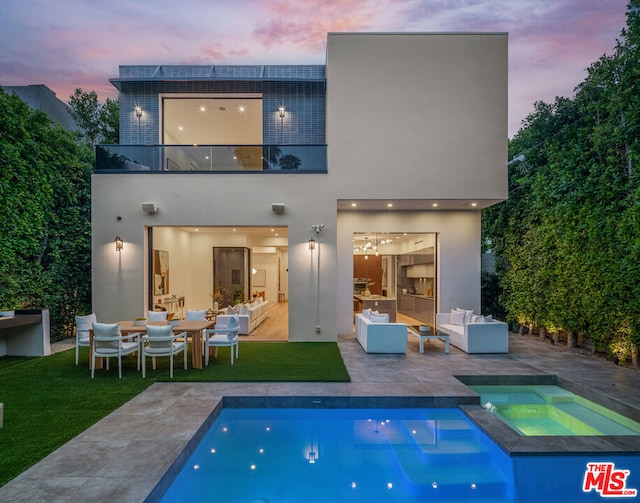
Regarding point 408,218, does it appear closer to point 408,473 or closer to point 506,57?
point 506,57

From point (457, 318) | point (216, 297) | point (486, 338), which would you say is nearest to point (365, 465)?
point (486, 338)

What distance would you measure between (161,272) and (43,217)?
3.66 m

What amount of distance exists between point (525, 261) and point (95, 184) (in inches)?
443

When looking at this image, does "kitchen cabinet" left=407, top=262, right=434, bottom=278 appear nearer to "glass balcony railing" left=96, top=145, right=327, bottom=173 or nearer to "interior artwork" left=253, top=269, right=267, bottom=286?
"glass balcony railing" left=96, top=145, right=327, bottom=173

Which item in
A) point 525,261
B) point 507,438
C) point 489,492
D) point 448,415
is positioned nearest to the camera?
point 489,492

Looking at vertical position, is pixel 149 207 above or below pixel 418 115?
below

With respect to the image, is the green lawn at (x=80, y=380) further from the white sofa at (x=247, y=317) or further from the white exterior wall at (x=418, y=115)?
the white exterior wall at (x=418, y=115)

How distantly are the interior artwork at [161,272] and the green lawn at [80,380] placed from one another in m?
3.32

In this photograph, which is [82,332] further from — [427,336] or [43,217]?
[427,336]

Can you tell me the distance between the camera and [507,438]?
3959mm

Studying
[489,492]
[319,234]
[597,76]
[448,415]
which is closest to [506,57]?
[597,76]

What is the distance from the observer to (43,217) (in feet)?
26.8

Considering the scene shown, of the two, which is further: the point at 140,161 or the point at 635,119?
the point at 140,161

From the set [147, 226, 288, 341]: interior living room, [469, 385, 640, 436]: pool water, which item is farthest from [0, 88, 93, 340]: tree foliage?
[469, 385, 640, 436]: pool water
